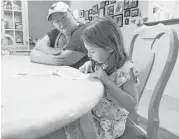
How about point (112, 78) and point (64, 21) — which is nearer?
point (112, 78)

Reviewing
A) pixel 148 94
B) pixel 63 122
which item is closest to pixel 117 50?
pixel 63 122

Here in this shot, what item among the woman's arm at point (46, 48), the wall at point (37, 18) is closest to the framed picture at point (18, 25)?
the wall at point (37, 18)

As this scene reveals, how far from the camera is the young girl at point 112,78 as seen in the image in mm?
791

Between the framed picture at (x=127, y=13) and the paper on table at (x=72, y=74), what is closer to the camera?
the paper on table at (x=72, y=74)

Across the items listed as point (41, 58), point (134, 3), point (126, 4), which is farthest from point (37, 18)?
point (41, 58)

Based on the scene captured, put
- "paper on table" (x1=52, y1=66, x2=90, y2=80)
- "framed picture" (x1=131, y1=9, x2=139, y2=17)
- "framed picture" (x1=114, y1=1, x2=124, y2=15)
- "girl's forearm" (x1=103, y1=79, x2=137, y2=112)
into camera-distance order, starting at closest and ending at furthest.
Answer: "girl's forearm" (x1=103, y1=79, x2=137, y2=112), "paper on table" (x1=52, y1=66, x2=90, y2=80), "framed picture" (x1=131, y1=9, x2=139, y2=17), "framed picture" (x1=114, y1=1, x2=124, y2=15)

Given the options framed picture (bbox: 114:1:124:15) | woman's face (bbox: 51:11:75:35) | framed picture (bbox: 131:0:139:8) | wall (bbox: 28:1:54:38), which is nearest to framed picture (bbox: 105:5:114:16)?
framed picture (bbox: 114:1:124:15)

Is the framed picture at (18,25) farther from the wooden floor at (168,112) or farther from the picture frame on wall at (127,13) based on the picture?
the wooden floor at (168,112)

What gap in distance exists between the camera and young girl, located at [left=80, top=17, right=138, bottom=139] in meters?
0.79

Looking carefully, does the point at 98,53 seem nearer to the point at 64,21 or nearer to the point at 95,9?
the point at 64,21

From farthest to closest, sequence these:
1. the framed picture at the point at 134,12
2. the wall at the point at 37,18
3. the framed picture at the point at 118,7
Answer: the wall at the point at 37,18 < the framed picture at the point at 118,7 < the framed picture at the point at 134,12

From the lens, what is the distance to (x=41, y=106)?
0.50 metres

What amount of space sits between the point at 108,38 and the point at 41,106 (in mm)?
492

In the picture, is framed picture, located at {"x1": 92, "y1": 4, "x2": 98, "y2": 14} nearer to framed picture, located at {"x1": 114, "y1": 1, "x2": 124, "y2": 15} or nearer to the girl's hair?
framed picture, located at {"x1": 114, "y1": 1, "x2": 124, "y2": 15}
